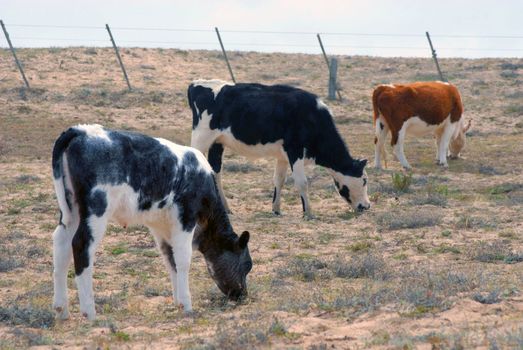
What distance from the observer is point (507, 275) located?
1005 cm

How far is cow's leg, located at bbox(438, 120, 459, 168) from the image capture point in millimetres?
20812

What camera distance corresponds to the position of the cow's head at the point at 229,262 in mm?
9477

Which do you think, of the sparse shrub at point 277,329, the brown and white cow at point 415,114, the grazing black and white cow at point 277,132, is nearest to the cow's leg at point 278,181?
the grazing black and white cow at point 277,132

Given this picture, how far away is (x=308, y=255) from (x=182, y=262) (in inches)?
123

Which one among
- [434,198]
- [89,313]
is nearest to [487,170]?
[434,198]

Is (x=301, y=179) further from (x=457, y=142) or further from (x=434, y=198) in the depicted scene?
(x=457, y=142)

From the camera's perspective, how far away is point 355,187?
15.3 metres

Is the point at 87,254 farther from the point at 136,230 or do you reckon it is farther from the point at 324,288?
the point at 136,230

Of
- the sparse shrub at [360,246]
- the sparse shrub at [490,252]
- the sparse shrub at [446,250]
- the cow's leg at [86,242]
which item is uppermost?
the cow's leg at [86,242]

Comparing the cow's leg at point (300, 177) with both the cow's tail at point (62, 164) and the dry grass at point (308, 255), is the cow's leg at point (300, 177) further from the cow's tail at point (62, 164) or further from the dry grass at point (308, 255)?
the cow's tail at point (62, 164)

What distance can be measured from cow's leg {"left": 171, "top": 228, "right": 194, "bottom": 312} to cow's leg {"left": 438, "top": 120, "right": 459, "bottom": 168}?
12442mm

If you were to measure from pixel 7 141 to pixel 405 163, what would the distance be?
9.08 m

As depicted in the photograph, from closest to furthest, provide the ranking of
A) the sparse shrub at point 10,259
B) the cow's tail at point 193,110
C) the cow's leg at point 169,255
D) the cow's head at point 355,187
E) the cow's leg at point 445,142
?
the cow's leg at point 169,255 < the sparse shrub at point 10,259 < the cow's head at point 355,187 < the cow's tail at point 193,110 < the cow's leg at point 445,142

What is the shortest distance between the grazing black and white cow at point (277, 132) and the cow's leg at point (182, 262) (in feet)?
19.0
